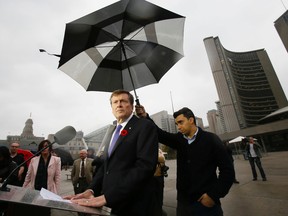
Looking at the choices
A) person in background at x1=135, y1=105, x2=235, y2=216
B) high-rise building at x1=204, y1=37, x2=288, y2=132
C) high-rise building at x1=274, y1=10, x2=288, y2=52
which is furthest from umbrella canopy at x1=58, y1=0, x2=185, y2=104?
high-rise building at x1=204, y1=37, x2=288, y2=132

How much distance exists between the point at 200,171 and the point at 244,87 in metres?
123

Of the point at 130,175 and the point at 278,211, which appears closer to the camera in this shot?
the point at 130,175

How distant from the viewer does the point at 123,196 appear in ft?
3.84

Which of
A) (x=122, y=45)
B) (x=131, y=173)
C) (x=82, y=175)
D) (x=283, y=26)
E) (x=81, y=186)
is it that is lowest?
(x=81, y=186)

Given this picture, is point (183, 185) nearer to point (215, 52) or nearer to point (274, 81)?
point (215, 52)

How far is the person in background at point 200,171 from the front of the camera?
Result: 1899 millimetres

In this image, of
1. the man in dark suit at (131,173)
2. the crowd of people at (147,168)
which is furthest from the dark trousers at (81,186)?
the man in dark suit at (131,173)

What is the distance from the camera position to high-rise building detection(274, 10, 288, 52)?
5788cm

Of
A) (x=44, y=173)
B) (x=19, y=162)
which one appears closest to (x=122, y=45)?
(x=44, y=173)

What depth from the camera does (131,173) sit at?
1.26 meters

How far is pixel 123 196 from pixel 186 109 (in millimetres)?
1567

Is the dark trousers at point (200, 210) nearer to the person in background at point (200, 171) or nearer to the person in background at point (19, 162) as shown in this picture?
the person in background at point (200, 171)

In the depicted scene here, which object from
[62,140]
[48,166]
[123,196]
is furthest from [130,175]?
[48,166]

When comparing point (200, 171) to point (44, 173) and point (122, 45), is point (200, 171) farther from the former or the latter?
point (44, 173)
